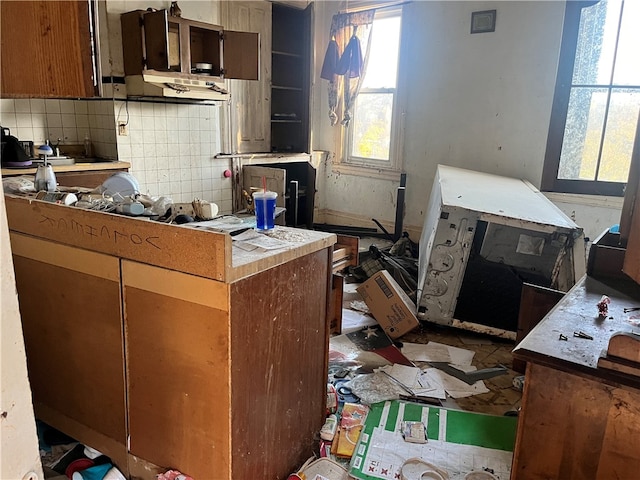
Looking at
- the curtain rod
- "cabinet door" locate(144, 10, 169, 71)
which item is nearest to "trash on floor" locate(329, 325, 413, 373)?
"cabinet door" locate(144, 10, 169, 71)

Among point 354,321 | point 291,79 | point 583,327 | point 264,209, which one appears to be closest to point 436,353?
point 354,321

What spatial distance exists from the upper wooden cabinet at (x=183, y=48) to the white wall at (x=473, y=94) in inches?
58.7

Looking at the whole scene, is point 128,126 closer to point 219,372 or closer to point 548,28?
point 219,372

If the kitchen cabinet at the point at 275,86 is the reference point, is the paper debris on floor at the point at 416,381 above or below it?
below

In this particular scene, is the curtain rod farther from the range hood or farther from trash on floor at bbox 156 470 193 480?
trash on floor at bbox 156 470 193 480

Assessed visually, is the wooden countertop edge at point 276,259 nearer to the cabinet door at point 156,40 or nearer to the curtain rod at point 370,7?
the cabinet door at point 156,40

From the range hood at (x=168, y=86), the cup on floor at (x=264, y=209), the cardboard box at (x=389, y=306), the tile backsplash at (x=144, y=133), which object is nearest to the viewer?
the cup on floor at (x=264, y=209)

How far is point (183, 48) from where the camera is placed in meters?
3.78

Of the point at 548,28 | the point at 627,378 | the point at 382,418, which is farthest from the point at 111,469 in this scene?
the point at 548,28

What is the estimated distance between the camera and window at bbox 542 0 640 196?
3693mm

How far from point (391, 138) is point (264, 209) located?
355 cm

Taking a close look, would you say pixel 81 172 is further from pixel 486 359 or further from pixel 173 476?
pixel 486 359

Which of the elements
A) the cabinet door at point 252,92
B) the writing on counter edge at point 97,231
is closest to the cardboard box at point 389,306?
the writing on counter edge at point 97,231

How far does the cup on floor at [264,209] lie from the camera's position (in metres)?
1.80
